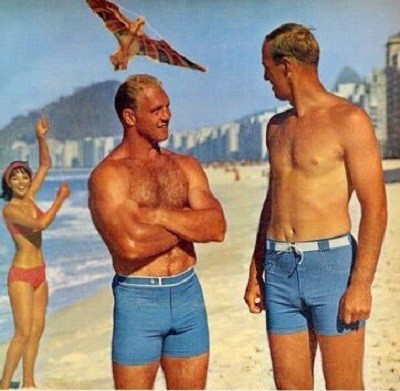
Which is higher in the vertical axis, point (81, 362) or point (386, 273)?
point (386, 273)

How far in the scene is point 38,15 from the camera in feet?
10.3

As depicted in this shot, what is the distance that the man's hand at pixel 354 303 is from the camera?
277cm

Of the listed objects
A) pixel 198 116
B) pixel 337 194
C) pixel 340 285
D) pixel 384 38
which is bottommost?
pixel 340 285

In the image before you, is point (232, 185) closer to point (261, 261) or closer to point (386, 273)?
point (261, 261)

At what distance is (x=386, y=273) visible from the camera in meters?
2.99

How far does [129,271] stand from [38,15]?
1.01 meters

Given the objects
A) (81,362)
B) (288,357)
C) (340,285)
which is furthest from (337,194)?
(81,362)

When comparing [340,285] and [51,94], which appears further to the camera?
[51,94]

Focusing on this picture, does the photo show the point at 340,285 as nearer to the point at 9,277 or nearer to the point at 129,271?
the point at 129,271

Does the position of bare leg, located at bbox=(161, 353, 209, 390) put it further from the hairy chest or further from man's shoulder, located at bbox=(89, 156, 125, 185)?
man's shoulder, located at bbox=(89, 156, 125, 185)

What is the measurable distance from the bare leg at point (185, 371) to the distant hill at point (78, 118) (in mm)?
832

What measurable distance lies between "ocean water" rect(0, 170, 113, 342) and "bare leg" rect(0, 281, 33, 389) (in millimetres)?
25

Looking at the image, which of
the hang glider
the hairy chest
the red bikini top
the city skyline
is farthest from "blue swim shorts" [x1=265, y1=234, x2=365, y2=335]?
the red bikini top

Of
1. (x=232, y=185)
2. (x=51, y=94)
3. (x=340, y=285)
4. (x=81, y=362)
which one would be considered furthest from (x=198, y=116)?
(x=81, y=362)
